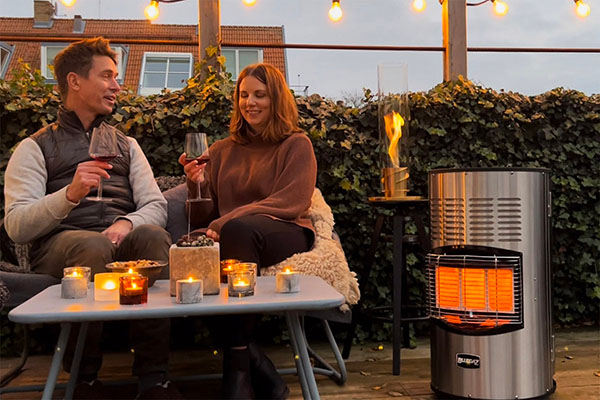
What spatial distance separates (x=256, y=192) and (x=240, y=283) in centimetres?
92

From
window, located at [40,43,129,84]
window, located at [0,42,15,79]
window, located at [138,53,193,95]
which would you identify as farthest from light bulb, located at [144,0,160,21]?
window, located at [138,53,193,95]

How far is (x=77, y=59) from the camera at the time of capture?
2410mm

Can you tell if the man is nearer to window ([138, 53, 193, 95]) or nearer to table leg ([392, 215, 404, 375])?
table leg ([392, 215, 404, 375])

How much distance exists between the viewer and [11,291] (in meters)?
2.01

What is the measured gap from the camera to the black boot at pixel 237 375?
1.87 m

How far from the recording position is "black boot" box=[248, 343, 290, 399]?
81.3 inches

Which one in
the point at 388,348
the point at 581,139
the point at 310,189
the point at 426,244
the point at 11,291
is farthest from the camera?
the point at 581,139

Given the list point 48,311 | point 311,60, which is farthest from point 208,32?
point 48,311

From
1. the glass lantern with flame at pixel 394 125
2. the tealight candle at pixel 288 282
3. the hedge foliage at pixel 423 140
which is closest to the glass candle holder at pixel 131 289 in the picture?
the tealight candle at pixel 288 282

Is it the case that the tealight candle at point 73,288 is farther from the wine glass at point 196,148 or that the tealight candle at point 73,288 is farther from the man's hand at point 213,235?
the man's hand at point 213,235

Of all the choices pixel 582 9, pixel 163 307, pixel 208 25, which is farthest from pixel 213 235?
pixel 582 9

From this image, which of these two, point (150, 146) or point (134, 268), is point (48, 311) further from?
point (150, 146)

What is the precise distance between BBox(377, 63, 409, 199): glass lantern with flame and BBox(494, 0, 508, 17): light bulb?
1.85 meters

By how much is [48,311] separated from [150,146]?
1.64 meters
